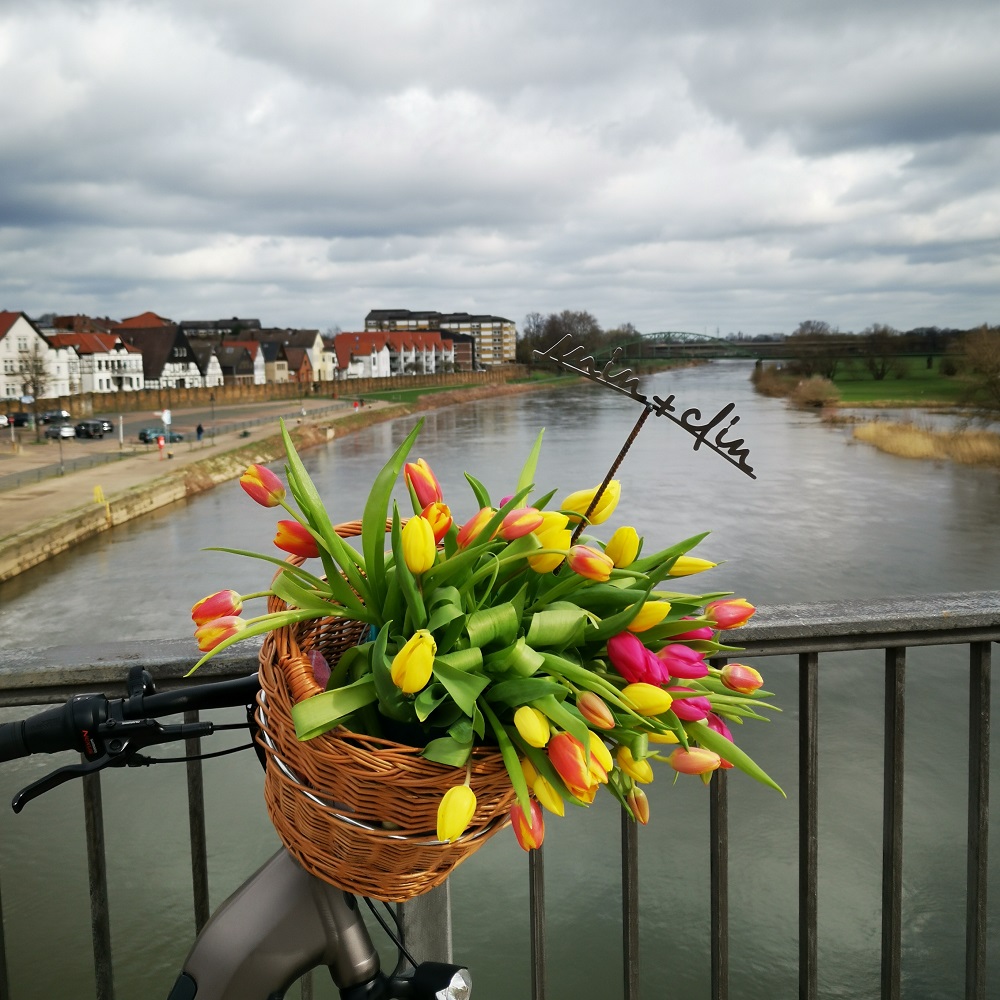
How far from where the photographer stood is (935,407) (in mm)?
32812

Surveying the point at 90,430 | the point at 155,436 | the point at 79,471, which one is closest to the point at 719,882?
the point at 79,471

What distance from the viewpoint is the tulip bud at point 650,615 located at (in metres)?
0.75

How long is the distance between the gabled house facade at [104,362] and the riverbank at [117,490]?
1978 cm

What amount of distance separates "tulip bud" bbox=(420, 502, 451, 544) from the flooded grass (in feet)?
96.0

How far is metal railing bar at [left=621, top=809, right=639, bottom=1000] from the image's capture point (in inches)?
53.8

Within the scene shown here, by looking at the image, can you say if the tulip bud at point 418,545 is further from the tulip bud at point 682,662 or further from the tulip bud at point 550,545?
the tulip bud at point 682,662

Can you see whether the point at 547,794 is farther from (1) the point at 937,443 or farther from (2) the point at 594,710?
(1) the point at 937,443

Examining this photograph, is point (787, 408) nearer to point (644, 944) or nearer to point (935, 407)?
point (935, 407)

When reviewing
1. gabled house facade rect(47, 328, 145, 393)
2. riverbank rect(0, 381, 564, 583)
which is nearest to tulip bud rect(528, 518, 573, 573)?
riverbank rect(0, 381, 564, 583)

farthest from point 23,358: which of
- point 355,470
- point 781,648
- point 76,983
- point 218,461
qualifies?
point 781,648

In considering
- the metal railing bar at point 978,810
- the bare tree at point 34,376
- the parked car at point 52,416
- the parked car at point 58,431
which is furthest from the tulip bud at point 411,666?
the parked car at point 52,416

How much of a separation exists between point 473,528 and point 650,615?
16 cm

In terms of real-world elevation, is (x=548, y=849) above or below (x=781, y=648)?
below

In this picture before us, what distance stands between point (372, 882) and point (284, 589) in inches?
9.5
